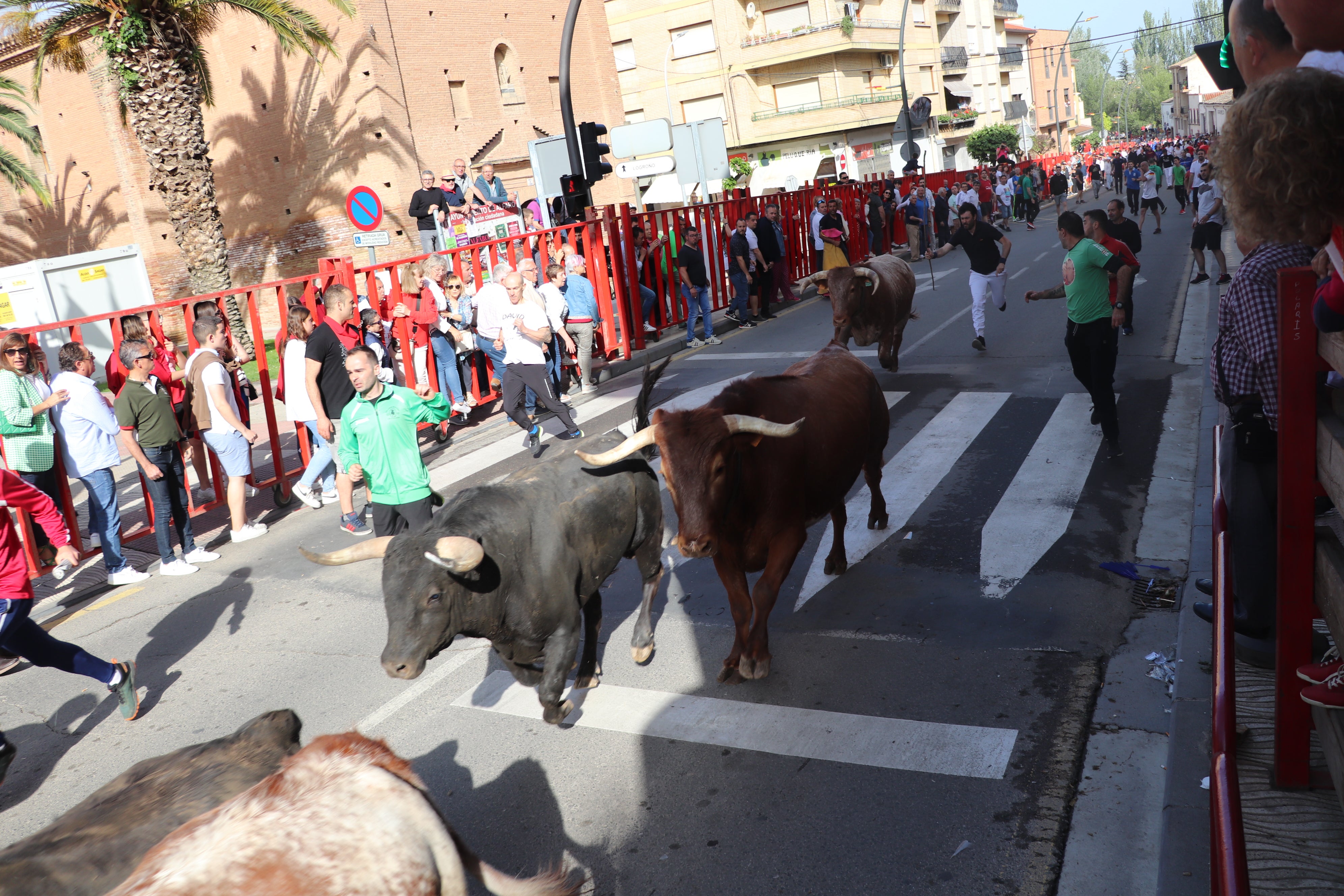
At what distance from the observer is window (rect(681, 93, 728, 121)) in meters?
56.3

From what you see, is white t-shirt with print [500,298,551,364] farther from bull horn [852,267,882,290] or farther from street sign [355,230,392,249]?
bull horn [852,267,882,290]

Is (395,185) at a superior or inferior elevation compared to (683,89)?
inferior

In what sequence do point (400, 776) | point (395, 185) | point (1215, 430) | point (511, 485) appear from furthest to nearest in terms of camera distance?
point (395, 185) < point (1215, 430) < point (511, 485) < point (400, 776)

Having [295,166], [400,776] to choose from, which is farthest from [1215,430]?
[295,166]

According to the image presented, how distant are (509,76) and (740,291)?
16.7 m

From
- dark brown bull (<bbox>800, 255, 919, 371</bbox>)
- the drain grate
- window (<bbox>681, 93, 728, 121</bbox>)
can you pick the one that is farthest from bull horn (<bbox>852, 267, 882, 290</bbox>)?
window (<bbox>681, 93, 728, 121</bbox>)

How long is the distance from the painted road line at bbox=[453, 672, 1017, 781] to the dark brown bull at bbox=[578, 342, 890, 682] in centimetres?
41

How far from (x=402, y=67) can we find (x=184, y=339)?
32.4ft

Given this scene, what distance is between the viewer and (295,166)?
28750 mm

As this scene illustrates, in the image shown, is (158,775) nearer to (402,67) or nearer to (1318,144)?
(1318,144)

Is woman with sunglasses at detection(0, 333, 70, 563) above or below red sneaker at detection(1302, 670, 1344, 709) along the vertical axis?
above

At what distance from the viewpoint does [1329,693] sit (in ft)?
8.76

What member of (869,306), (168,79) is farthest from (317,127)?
(869,306)

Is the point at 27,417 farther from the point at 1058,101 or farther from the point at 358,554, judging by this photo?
the point at 1058,101
